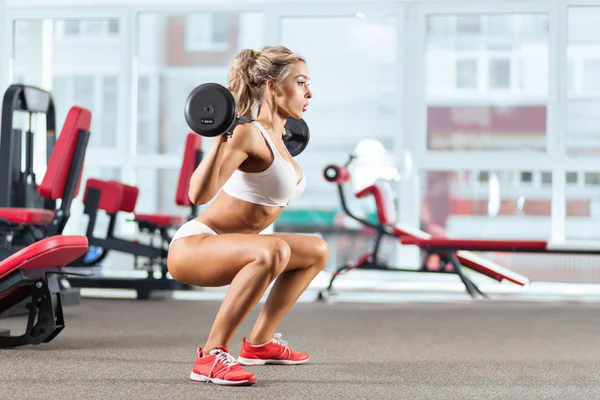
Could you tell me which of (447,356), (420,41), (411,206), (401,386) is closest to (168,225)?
(411,206)

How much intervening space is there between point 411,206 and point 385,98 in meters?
1.63

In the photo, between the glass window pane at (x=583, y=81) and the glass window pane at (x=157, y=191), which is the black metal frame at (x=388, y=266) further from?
the glass window pane at (x=157, y=191)

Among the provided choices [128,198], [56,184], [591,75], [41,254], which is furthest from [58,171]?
[591,75]

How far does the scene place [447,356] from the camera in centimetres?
339

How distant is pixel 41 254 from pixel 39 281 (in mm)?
184

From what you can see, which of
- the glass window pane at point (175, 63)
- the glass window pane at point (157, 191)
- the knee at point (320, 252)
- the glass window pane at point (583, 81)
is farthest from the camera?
→ the glass window pane at point (175, 63)

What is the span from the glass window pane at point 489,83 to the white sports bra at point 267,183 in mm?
5209

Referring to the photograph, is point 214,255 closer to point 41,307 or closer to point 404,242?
point 41,307

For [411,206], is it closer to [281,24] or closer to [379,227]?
[379,227]

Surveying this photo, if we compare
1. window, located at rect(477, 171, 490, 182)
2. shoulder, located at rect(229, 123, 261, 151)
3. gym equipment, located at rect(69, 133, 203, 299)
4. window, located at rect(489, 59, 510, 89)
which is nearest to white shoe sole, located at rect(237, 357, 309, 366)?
shoulder, located at rect(229, 123, 261, 151)

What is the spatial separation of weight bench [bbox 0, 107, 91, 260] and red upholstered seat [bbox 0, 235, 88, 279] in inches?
39.8

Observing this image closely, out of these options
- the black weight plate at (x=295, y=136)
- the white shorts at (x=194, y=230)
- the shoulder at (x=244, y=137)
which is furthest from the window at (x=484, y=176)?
the shoulder at (x=244, y=137)

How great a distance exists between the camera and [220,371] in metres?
2.57

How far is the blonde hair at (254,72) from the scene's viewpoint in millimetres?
2801
